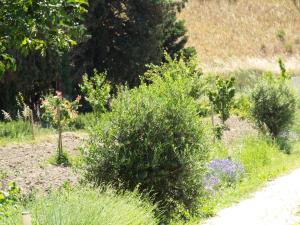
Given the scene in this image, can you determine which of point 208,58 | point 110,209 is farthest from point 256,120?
point 208,58

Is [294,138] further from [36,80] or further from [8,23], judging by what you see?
[8,23]

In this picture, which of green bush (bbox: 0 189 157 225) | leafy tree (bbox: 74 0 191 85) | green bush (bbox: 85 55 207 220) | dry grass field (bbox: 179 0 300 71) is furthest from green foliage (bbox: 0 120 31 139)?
dry grass field (bbox: 179 0 300 71)

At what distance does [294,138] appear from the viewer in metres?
20.5

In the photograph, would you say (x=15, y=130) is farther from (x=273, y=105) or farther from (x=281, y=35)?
(x=281, y=35)

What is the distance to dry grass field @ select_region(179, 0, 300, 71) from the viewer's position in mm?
46531

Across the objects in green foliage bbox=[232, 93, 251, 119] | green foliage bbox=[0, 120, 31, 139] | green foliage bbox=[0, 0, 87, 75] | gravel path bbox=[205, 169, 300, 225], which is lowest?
gravel path bbox=[205, 169, 300, 225]

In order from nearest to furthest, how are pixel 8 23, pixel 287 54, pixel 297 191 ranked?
1. pixel 8 23
2. pixel 297 191
3. pixel 287 54

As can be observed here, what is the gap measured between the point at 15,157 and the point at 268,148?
643 centimetres

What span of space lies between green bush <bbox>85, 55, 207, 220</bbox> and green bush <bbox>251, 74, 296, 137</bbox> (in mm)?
10389

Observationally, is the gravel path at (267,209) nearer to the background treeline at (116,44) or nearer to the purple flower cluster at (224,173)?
the purple flower cluster at (224,173)

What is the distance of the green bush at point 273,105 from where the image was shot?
18625 mm

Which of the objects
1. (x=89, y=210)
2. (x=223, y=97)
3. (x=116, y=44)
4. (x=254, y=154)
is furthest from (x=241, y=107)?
(x=89, y=210)

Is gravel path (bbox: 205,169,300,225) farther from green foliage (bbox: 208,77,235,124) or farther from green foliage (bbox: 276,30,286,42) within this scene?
green foliage (bbox: 276,30,286,42)

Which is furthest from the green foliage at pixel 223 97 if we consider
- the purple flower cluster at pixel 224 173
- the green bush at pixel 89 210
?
the green bush at pixel 89 210
